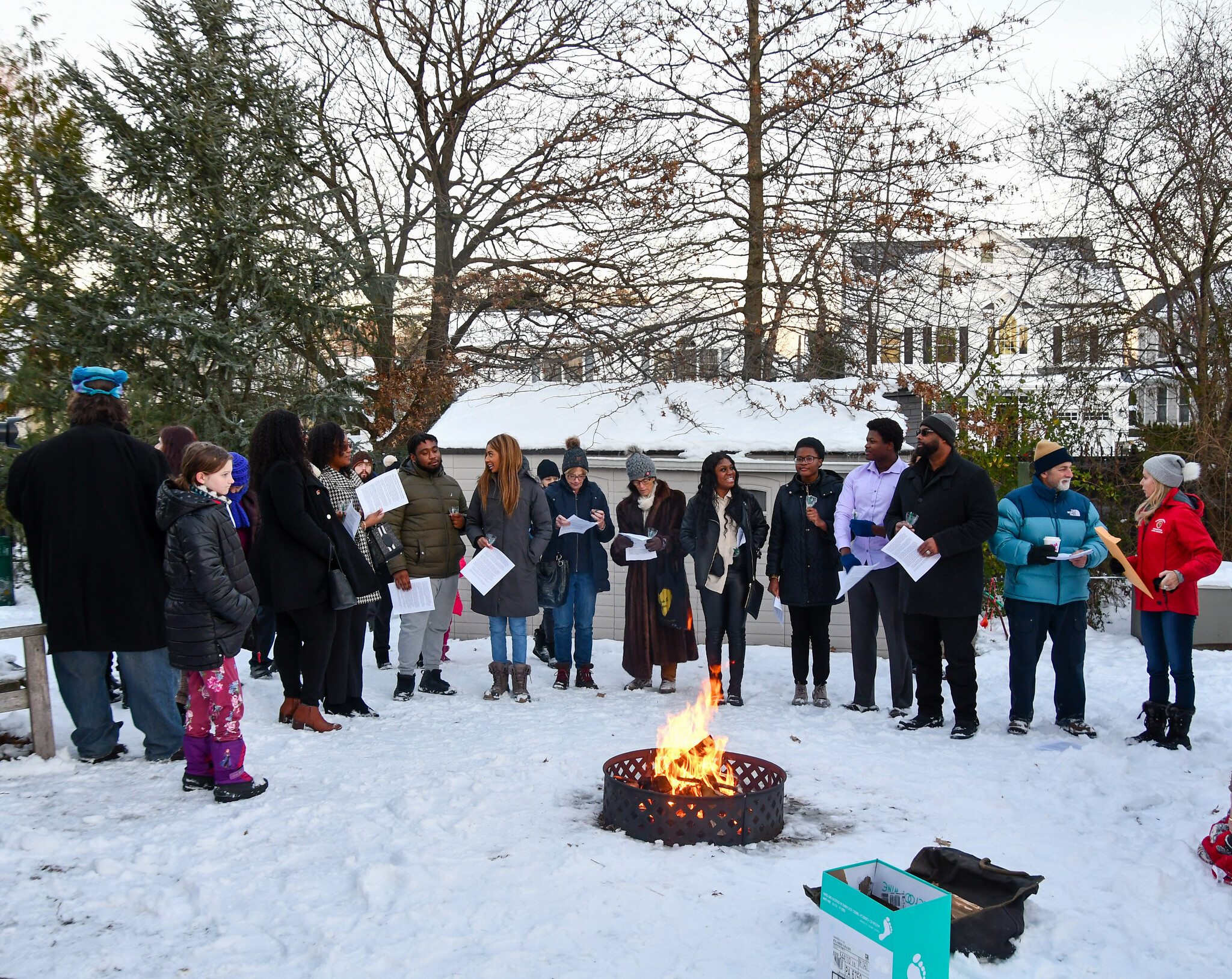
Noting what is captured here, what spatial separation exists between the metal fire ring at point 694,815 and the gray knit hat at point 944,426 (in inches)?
121

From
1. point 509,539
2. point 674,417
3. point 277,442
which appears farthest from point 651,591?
point 674,417

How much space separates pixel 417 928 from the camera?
3.45 meters

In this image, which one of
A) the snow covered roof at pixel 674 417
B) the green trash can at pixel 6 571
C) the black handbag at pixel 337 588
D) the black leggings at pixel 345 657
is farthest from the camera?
the green trash can at pixel 6 571

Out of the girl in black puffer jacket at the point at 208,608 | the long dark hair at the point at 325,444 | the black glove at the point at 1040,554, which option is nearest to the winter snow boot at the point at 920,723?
the black glove at the point at 1040,554

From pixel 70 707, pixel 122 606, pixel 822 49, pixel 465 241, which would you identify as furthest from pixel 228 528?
pixel 465 241

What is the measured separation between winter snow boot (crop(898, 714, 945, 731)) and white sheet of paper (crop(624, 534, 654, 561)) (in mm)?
2469

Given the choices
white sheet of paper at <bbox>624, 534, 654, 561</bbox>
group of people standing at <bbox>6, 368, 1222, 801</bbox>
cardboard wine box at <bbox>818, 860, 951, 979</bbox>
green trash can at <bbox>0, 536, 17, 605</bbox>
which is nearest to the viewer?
cardboard wine box at <bbox>818, 860, 951, 979</bbox>

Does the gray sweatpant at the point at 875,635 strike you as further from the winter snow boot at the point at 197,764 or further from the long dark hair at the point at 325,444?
the winter snow boot at the point at 197,764

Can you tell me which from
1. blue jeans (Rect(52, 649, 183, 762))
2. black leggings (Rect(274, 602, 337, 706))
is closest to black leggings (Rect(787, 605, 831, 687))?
black leggings (Rect(274, 602, 337, 706))

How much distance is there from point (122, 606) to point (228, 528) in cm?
88

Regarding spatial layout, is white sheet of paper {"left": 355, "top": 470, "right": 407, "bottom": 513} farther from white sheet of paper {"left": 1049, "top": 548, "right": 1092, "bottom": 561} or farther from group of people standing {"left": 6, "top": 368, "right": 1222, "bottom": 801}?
white sheet of paper {"left": 1049, "top": 548, "right": 1092, "bottom": 561}

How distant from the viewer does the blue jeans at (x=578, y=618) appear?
8.39 m

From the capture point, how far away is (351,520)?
22.2 feet

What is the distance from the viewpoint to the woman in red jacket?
5.92m
